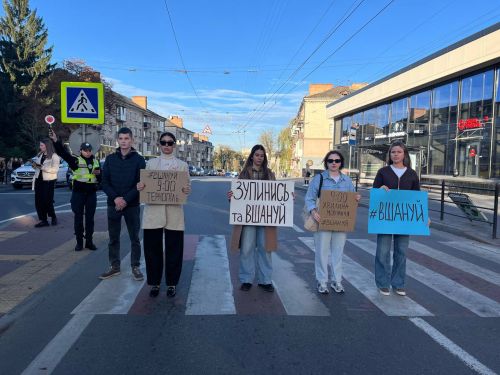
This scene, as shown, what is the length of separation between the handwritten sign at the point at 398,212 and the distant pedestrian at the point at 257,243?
1.33 m

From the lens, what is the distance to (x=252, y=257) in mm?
5363

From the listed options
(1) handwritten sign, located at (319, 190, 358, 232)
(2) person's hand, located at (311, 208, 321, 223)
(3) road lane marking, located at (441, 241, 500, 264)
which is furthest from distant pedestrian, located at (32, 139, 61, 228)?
(3) road lane marking, located at (441, 241, 500, 264)

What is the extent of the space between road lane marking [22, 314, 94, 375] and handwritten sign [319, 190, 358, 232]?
2.92 metres

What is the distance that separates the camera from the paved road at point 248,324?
11.3ft

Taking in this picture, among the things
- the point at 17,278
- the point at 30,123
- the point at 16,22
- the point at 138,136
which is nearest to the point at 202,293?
the point at 17,278

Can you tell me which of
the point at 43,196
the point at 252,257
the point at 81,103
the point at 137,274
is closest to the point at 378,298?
the point at 252,257

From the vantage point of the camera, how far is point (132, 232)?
5676 mm

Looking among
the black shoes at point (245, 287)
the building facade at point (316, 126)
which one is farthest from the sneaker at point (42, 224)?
the building facade at point (316, 126)

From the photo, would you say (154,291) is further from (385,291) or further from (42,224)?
(42,224)

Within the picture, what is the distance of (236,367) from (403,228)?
9.73 ft

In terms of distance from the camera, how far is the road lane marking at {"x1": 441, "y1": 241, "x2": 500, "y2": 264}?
8030mm

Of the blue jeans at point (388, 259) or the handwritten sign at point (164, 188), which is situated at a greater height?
the handwritten sign at point (164, 188)

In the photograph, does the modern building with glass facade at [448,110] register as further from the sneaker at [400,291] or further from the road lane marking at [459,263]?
the sneaker at [400,291]

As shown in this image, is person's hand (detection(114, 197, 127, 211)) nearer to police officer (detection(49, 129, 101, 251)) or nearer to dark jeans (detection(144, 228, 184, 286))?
dark jeans (detection(144, 228, 184, 286))
